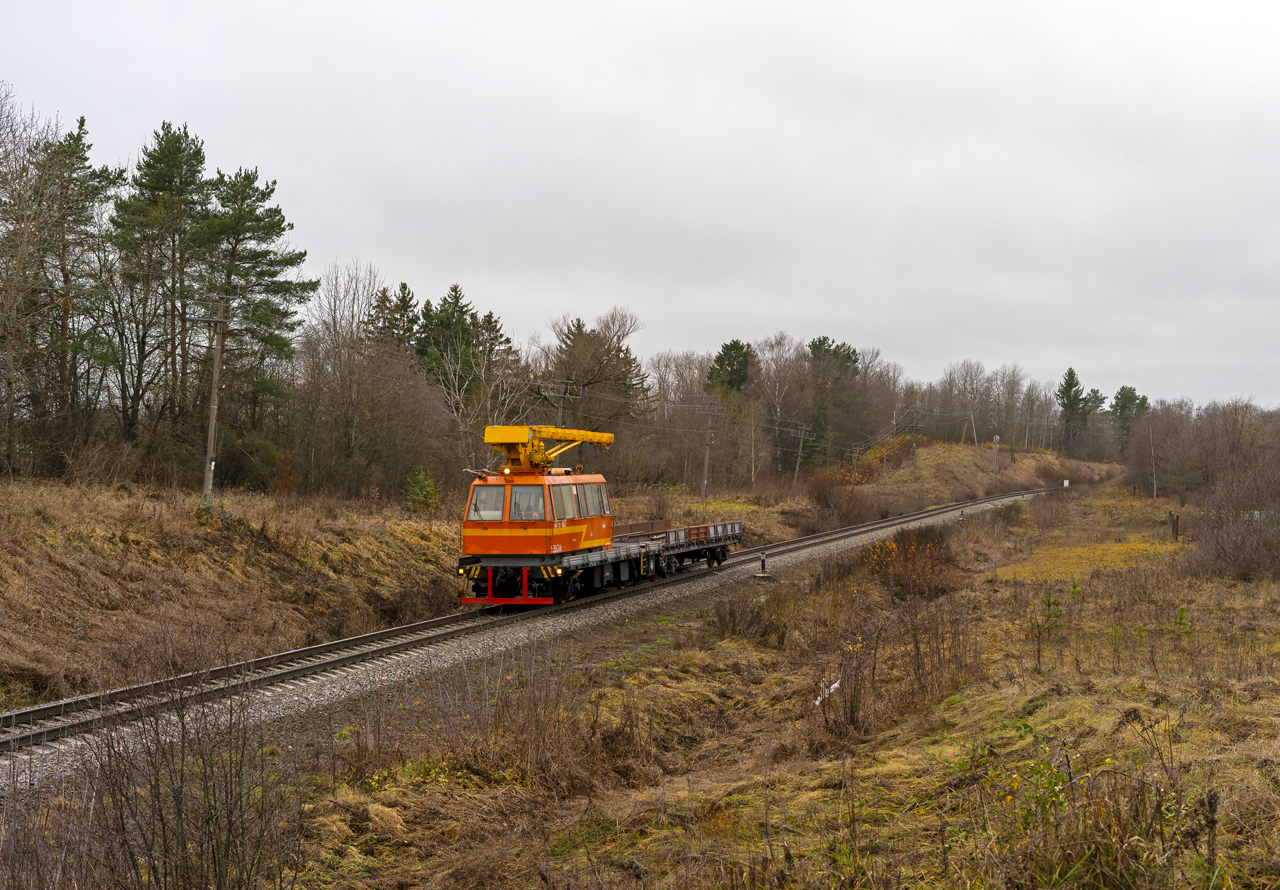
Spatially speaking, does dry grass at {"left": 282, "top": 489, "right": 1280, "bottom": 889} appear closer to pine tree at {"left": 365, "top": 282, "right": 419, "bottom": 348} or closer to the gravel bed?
the gravel bed

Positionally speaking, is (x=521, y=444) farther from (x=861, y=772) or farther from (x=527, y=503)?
(x=861, y=772)

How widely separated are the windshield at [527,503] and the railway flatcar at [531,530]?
20 millimetres

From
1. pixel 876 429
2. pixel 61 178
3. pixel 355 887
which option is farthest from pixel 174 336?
pixel 876 429

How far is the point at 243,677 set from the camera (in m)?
5.24

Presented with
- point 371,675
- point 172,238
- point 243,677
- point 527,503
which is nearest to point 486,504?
point 527,503

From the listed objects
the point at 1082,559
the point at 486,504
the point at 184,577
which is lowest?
the point at 1082,559

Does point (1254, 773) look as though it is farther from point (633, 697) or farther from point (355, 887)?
point (633, 697)

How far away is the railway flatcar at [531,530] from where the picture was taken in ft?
54.4

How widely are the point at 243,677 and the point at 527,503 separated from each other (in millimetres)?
11623

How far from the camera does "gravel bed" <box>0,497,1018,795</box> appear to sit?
698 cm

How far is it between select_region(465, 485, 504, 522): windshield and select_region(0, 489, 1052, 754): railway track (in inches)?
74.6

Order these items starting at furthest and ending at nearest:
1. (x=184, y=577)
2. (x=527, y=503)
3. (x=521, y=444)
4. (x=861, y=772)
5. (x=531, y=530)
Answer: (x=521, y=444) < (x=527, y=503) < (x=531, y=530) < (x=184, y=577) < (x=861, y=772)

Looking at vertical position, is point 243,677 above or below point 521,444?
below

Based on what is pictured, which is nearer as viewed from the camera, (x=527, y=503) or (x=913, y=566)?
(x=527, y=503)
